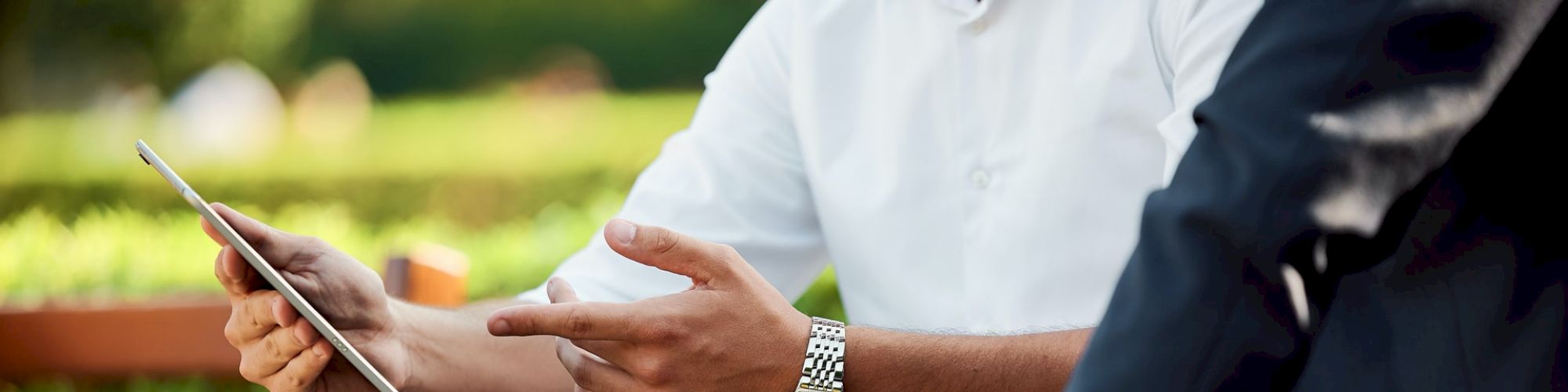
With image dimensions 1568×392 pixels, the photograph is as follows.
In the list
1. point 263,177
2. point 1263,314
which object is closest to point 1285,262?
point 1263,314

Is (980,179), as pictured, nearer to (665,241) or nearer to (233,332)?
(665,241)

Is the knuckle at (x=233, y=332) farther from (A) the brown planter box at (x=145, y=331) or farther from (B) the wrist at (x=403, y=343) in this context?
(A) the brown planter box at (x=145, y=331)

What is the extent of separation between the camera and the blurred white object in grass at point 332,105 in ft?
29.8

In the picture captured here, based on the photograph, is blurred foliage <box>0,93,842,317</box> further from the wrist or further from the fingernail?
the fingernail

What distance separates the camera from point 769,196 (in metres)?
2.10

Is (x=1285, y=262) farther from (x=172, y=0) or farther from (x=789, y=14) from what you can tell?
(x=172, y=0)

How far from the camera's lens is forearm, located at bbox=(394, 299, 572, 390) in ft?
5.84

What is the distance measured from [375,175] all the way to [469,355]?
19.9ft

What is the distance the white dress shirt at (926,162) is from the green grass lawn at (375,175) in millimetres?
2185

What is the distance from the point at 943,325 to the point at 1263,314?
110 cm

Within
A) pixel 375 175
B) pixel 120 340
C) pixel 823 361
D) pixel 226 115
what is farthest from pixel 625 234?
pixel 226 115

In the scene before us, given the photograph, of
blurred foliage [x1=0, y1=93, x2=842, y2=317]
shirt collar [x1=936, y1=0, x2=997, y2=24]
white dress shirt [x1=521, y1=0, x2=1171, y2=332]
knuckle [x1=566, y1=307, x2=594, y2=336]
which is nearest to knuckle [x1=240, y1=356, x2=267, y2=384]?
white dress shirt [x1=521, y1=0, x2=1171, y2=332]

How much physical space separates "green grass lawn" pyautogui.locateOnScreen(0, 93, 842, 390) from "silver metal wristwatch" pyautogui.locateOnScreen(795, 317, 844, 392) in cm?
→ 281

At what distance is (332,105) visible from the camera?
929 cm
